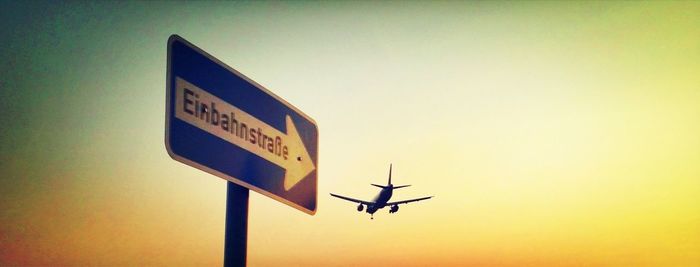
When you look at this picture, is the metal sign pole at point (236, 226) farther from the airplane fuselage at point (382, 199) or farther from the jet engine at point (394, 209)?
the jet engine at point (394, 209)

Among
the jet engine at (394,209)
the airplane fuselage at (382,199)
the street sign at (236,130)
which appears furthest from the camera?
the jet engine at (394,209)

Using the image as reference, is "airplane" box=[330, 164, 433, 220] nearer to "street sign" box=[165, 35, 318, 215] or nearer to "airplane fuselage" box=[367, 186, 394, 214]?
"airplane fuselage" box=[367, 186, 394, 214]

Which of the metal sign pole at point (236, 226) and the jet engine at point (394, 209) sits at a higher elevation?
the jet engine at point (394, 209)

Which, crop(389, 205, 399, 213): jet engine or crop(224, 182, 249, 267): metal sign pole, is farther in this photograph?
crop(389, 205, 399, 213): jet engine

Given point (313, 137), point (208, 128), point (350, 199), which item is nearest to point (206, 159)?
point (208, 128)

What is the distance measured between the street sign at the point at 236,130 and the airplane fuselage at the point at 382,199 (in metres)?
31.3

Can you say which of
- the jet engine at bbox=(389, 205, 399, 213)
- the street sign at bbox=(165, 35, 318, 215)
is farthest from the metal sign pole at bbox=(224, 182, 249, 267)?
the jet engine at bbox=(389, 205, 399, 213)

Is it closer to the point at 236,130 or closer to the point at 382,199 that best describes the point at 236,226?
the point at 236,130

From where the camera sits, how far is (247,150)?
129 cm

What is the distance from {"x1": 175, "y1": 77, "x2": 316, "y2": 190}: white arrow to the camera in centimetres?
114

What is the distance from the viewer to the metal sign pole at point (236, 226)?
1.18m

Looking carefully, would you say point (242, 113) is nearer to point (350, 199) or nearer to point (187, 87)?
point (187, 87)

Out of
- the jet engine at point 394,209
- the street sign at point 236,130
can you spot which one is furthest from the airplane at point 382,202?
the street sign at point 236,130

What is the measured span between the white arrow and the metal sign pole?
0.37ft
